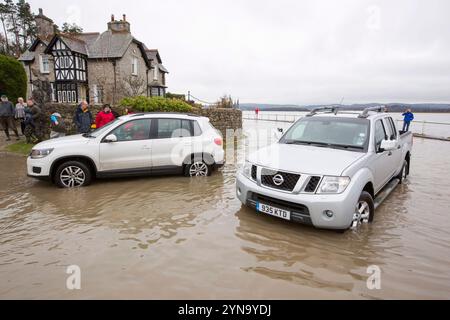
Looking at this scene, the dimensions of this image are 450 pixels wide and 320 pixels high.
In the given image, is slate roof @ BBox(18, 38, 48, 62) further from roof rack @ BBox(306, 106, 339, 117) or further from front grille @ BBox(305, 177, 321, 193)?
front grille @ BBox(305, 177, 321, 193)

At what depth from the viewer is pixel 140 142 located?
6832 mm

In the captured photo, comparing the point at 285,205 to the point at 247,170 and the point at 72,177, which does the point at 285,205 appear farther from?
the point at 72,177

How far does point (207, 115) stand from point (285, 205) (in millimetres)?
11987

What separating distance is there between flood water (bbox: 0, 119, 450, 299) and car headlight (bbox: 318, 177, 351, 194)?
0.75 metres

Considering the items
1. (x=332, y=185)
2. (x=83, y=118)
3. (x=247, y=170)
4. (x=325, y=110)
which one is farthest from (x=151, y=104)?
(x=332, y=185)

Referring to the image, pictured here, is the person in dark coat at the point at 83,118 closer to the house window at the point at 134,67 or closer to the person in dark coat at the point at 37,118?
the person in dark coat at the point at 37,118

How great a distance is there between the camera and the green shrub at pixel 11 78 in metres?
16.0

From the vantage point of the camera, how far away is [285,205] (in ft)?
13.8

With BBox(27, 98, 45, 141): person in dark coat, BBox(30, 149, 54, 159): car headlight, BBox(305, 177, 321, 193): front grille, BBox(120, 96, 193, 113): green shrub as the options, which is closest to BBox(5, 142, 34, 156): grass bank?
BBox(27, 98, 45, 141): person in dark coat

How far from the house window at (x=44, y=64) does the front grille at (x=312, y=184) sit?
1248 inches

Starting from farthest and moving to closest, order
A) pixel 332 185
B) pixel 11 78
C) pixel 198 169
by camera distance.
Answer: pixel 11 78 → pixel 198 169 → pixel 332 185

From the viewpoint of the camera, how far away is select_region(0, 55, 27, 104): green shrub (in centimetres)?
1605
